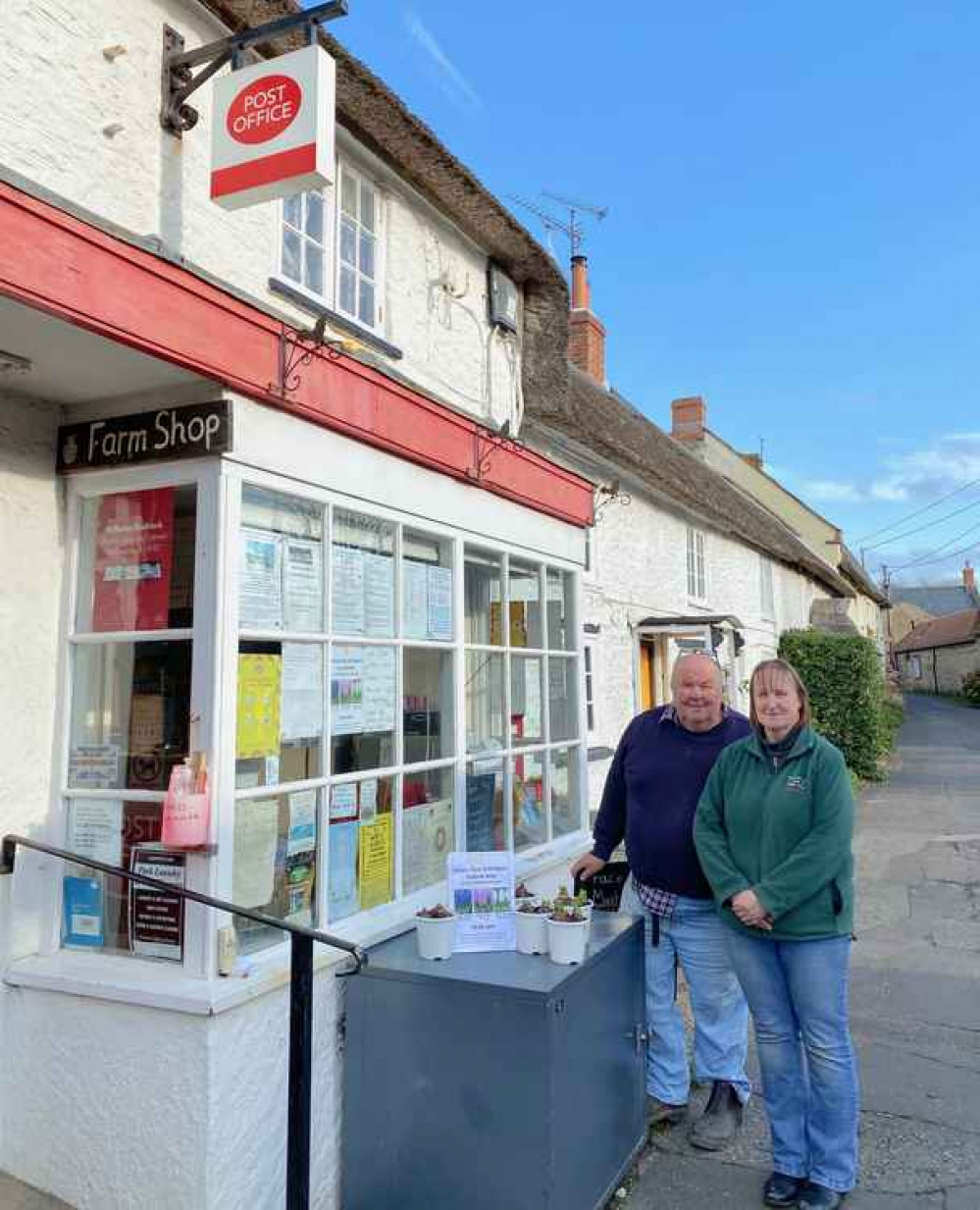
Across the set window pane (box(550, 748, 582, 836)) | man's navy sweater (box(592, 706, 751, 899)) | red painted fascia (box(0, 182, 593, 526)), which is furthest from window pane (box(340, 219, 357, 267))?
window pane (box(550, 748, 582, 836))

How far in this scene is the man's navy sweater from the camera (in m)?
3.63

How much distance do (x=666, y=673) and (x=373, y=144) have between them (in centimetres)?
854

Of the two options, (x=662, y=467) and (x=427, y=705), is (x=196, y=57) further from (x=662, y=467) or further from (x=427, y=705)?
(x=662, y=467)

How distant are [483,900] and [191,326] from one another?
2.33m

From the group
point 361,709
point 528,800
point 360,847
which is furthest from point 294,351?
point 528,800

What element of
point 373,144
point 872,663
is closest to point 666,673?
point 872,663

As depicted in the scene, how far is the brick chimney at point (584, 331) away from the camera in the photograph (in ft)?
44.8

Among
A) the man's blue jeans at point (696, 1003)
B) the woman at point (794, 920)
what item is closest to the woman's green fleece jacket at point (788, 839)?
the woman at point (794, 920)

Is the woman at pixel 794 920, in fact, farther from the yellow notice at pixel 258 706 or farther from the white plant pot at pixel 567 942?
the yellow notice at pixel 258 706

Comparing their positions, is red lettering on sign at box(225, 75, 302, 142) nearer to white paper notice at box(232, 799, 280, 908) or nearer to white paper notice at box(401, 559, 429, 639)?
white paper notice at box(401, 559, 429, 639)

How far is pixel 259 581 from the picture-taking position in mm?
3260

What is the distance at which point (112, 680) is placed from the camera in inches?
129

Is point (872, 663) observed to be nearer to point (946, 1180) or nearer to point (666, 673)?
point (666, 673)

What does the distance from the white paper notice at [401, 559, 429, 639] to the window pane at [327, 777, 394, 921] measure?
0.71 meters
